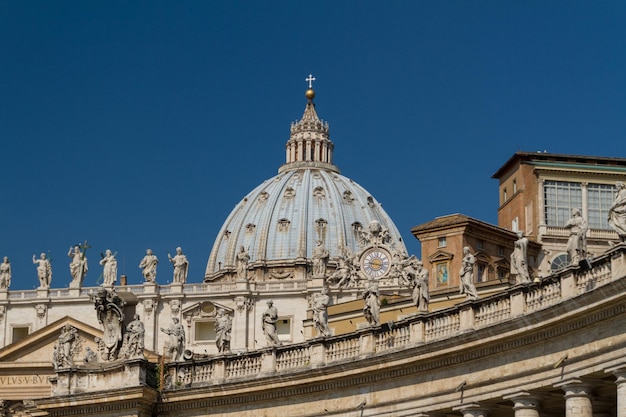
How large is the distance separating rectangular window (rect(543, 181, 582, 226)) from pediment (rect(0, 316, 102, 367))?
40.6 metres

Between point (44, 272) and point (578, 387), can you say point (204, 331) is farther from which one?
point (578, 387)

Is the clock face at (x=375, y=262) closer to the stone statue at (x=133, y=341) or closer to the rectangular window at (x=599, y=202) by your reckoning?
the rectangular window at (x=599, y=202)

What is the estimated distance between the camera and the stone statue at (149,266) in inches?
5266

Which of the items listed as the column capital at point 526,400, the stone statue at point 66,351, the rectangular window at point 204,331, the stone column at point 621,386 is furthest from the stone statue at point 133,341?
the rectangular window at point 204,331

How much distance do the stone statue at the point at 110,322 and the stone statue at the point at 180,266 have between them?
251 feet

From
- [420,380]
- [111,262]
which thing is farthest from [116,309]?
[111,262]

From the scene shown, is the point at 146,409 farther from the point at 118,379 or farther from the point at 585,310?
the point at 585,310

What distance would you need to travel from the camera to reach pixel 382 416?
164ft

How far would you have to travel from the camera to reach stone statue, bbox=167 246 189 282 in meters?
136

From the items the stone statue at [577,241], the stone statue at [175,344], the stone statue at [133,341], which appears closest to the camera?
the stone statue at [577,241]

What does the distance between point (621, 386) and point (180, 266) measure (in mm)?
97009

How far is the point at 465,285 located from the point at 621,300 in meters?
9.44

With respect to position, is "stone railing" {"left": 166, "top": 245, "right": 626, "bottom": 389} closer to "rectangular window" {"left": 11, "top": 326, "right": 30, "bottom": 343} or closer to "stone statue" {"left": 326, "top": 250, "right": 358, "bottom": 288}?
"stone statue" {"left": 326, "top": 250, "right": 358, "bottom": 288}

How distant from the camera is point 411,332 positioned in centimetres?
5031
